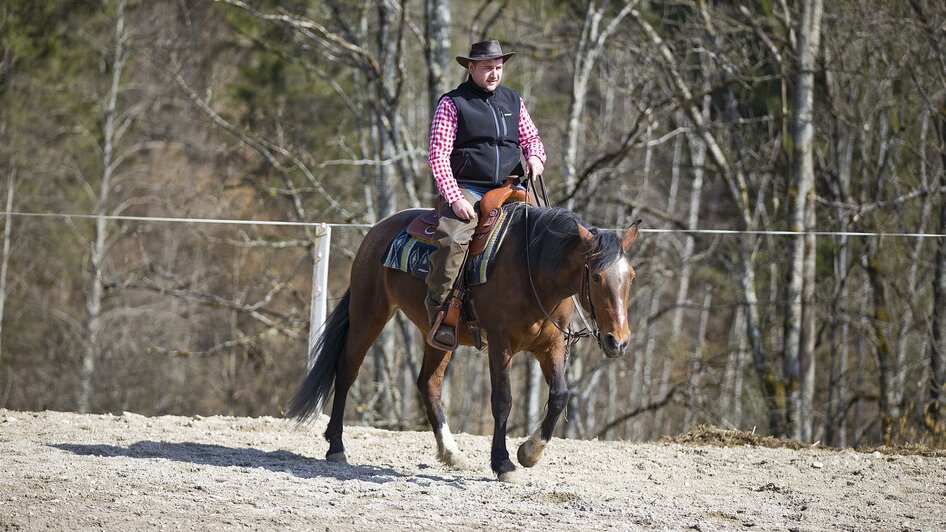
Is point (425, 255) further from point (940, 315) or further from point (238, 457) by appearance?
point (940, 315)

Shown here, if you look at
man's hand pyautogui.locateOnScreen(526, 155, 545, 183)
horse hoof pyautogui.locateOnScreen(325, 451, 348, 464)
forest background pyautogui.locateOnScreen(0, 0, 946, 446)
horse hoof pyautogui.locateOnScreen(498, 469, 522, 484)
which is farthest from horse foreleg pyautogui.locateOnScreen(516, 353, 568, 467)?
forest background pyautogui.locateOnScreen(0, 0, 946, 446)

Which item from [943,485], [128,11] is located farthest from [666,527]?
[128,11]

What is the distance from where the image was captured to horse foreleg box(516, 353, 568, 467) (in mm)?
6156

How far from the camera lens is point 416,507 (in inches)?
211

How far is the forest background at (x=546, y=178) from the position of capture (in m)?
13.8

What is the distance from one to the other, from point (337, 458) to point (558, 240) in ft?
7.20

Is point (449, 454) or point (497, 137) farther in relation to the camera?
point (449, 454)

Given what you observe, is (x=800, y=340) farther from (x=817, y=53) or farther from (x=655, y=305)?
(x=655, y=305)

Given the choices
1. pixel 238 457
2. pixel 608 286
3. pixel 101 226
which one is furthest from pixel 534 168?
pixel 101 226

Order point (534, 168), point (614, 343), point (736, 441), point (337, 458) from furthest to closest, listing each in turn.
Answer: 1. point (736, 441)
2. point (337, 458)
3. point (534, 168)
4. point (614, 343)

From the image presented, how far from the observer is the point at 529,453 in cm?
623

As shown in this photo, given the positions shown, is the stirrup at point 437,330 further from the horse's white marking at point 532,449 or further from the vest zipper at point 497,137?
the vest zipper at point 497,137

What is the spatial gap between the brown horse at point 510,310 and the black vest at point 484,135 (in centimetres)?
33

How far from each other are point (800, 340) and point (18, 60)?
58.8ft
